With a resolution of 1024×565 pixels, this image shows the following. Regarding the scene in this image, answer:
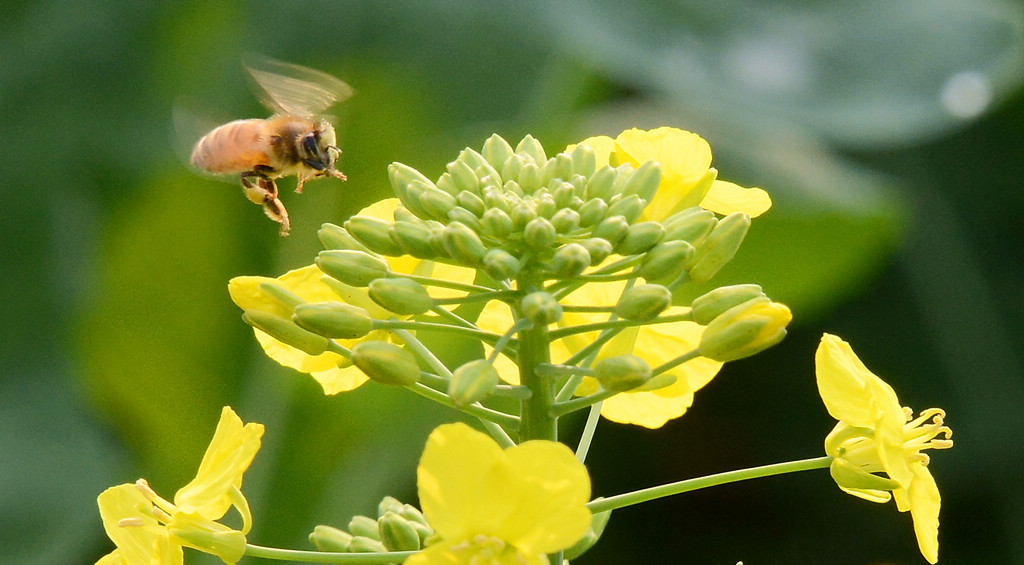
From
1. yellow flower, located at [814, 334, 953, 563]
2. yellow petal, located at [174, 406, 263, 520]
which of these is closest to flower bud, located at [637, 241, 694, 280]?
yellow flower, located at [814, 334, 953, 563]

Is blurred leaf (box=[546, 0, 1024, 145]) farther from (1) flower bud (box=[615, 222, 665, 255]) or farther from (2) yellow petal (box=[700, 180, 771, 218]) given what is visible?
(1) flower bud (box=[615, 222, 665, 255])

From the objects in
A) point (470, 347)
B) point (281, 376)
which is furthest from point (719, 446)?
point (281, 376)

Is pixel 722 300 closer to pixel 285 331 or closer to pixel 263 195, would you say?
pixel 285 331

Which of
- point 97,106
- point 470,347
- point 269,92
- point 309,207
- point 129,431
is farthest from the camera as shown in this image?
point 97,106

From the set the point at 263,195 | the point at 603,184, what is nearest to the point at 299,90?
the point at 263,195

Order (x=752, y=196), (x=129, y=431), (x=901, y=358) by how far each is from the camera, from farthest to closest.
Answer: (x=901, y=358)
(x=129, y=431)
(x=752, y=196)

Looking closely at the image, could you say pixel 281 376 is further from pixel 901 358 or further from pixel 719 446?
pixel 901 358

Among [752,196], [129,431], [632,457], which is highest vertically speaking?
[752,196]
